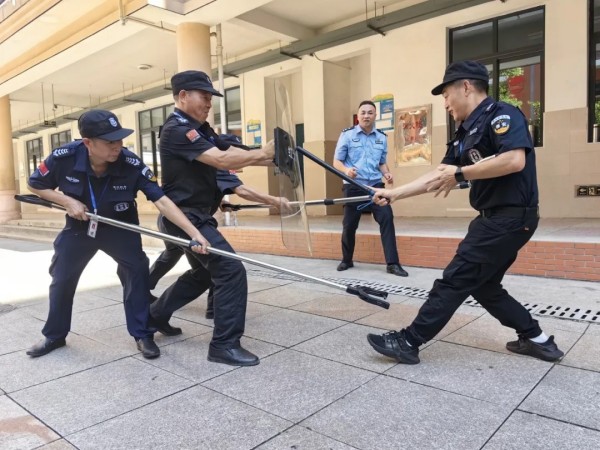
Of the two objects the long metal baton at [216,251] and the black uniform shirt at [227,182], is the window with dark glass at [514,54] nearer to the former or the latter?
the black uniform shirt at [227,182]

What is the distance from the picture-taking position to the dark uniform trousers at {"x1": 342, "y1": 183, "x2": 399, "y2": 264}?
5668 millimetres

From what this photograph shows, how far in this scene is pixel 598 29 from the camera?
7.77 m

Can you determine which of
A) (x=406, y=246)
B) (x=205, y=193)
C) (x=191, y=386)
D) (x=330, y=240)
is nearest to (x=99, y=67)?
(x=330, y=240)

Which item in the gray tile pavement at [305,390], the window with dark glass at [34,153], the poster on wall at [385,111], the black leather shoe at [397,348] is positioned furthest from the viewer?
the window with dark glass at [34,153]

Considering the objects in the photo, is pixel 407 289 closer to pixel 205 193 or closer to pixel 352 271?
pixel 352 271

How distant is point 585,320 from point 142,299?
10.9 ft

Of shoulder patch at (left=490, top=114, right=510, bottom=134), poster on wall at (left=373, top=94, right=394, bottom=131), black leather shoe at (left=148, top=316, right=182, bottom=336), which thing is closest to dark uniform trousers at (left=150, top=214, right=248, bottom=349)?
black leather shoe at (left=148, top=316, right=182, bottom=336)

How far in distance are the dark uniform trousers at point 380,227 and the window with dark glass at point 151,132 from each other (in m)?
11.8

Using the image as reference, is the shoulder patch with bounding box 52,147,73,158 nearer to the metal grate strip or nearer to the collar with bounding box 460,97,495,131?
the metal grate strip

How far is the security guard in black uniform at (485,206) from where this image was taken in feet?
8.90

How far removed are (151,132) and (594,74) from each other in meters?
13.3

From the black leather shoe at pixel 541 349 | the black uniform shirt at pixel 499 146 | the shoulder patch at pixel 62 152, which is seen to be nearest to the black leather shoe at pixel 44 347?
the shoulder patch at pixel 62 152

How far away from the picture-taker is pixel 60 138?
21719 millimetres

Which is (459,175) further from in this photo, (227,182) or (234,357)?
(227,182)
